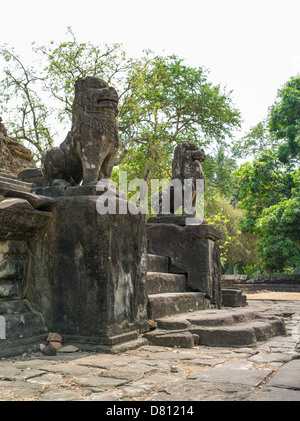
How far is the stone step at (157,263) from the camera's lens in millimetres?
6266

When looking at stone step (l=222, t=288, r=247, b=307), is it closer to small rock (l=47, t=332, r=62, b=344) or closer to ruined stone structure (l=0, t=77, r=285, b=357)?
ruined stone structure (l=0, t=77, r=285, b=357)

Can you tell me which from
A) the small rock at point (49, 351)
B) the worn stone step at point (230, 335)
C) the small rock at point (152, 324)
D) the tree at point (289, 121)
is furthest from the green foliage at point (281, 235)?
the small rock at point (49, 351)

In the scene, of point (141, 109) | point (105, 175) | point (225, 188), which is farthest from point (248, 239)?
point (105, 175)

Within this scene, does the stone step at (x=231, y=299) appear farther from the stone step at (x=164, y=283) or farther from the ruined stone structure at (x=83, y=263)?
the ruined stone structure at (x=83, y=263)

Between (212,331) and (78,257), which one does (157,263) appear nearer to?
(212,331)

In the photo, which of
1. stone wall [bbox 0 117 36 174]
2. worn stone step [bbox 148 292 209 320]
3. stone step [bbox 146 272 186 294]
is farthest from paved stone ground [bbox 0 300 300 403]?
stone wall [bbox 0 117 36 174]

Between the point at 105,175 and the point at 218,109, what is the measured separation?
52.5 ft

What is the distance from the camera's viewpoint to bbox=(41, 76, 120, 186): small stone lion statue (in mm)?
4395

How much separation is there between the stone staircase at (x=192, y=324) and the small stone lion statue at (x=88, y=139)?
A: 1.58 m

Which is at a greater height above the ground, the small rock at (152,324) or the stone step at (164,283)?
the stone step at (164,283)

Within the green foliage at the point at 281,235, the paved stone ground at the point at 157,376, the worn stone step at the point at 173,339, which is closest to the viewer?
the paved stone ground at the point at 157,376

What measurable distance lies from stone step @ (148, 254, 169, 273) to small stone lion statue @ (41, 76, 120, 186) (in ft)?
6.69
